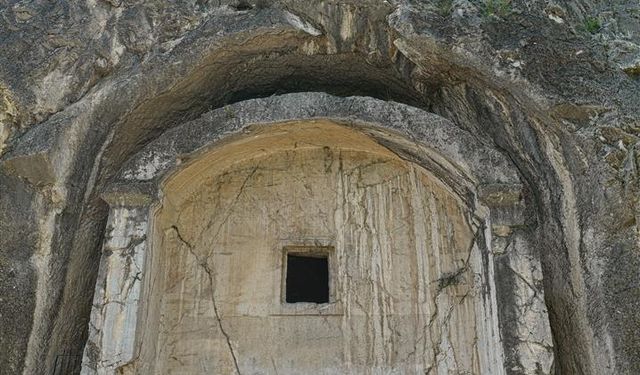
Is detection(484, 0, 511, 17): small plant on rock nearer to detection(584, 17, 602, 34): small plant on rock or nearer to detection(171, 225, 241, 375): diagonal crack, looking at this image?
detection(584, 17, 602, 34): small plant on rock

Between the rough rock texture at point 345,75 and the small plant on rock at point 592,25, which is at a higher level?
the small plant on rock at point 592,25

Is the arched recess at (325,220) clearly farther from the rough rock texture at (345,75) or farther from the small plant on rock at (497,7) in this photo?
the small plant on rock at (497,7)

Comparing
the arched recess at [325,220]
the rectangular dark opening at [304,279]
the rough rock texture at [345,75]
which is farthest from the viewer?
the rectangular dark opening at [304,279]

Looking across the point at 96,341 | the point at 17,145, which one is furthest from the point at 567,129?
the point at 17,145

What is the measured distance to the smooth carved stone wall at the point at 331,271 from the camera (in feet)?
19.2

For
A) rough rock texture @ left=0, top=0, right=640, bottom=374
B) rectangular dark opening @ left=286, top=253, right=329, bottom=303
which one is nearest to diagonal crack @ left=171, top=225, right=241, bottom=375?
rough rock texture @ left=0, top=0, right=640, bottom=374

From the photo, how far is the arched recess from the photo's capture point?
534cm

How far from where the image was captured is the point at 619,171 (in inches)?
202

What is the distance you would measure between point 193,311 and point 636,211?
12.0 ft

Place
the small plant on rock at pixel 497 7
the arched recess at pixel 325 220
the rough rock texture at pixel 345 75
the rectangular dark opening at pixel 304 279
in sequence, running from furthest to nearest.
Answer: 1. the rectangular dark opening at pixel 304 279
2. the small plant on rock at pixel 497 7
3. the arched recess at pixel 325 220
4. the rough rock texture at pixel 345 75

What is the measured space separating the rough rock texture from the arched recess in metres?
0.39

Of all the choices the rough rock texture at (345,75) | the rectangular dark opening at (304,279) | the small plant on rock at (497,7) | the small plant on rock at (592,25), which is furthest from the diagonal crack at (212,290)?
the small plant on rock at (592,25)

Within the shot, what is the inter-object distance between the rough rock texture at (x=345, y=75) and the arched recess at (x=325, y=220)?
1.29ft

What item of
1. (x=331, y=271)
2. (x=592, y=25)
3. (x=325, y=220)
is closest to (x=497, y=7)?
(x=592, y=25)
